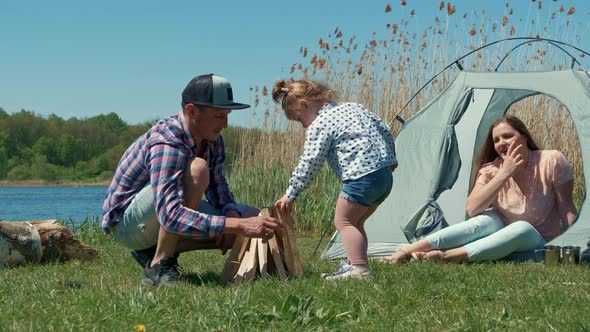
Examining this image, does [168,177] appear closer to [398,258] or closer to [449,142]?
[398,258]

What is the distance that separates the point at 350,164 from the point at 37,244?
2098mm

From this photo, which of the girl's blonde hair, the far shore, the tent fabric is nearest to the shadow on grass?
the girl's blonde hair

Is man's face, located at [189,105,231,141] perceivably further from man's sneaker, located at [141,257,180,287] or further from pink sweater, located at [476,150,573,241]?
pink sweater, located at [476,150,573,241]

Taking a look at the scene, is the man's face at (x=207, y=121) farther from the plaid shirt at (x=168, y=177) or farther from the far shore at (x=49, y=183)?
the far shore at (x=49, y=183)

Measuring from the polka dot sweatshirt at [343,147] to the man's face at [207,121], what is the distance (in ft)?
1.39

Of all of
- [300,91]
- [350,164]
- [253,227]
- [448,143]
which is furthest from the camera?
[448,143]

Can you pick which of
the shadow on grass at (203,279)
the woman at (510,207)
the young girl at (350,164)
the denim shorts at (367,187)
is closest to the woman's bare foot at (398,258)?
the woman at (510,207)

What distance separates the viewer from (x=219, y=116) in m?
4.02

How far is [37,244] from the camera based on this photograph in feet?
17.5

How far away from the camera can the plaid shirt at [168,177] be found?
383cm

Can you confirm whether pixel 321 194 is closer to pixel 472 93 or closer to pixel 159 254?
pixel 472 93

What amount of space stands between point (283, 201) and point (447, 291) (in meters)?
0.90

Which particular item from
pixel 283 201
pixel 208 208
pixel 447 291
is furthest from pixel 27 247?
pixel 447 291

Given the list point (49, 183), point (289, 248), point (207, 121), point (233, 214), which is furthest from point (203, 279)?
point (49, 183)
